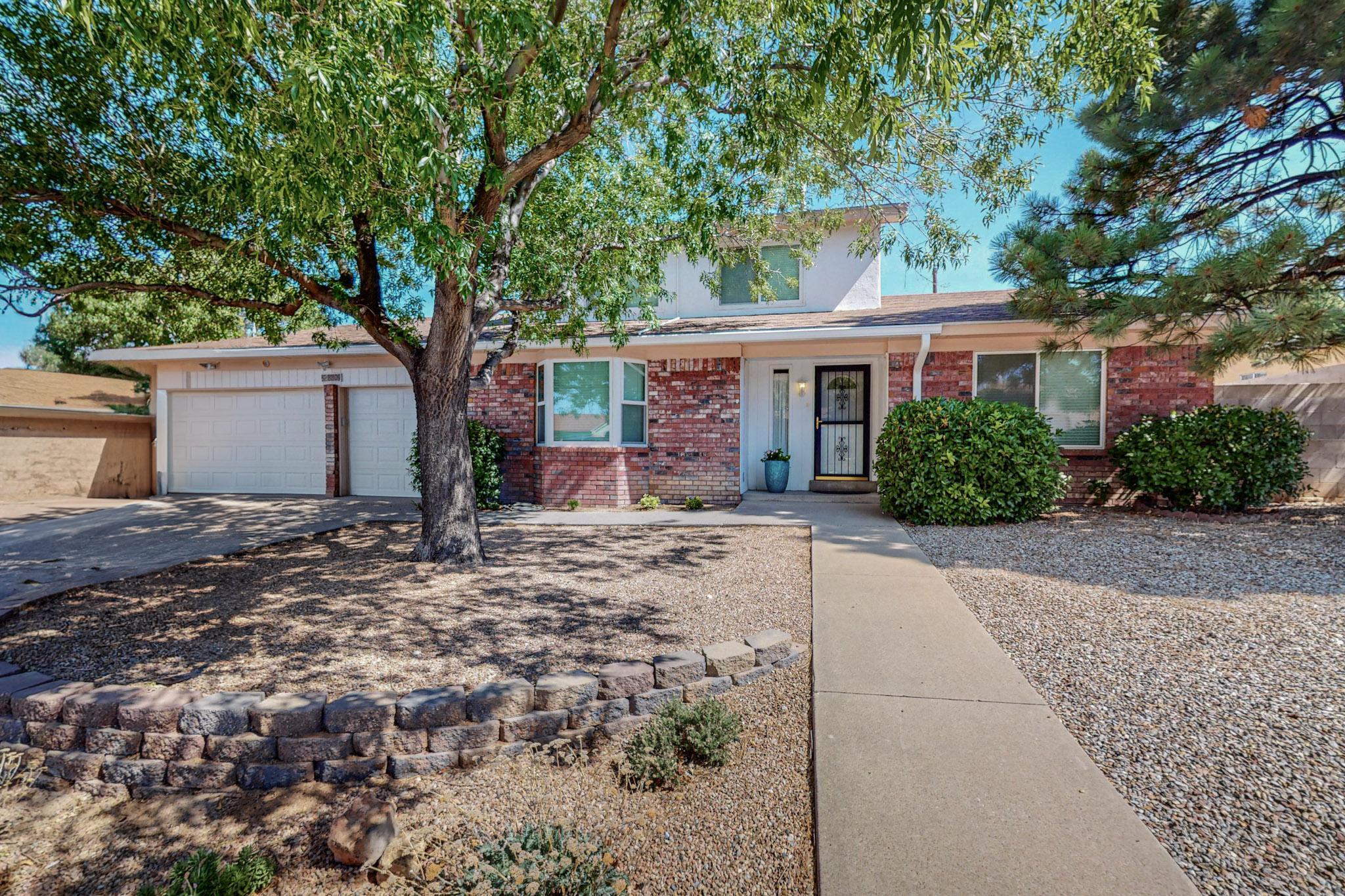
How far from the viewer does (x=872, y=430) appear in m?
10.6

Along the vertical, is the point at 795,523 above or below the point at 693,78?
below

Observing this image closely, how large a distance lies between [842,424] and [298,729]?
9430mm

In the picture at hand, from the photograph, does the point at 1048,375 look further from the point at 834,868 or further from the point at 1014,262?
the point at 834,868

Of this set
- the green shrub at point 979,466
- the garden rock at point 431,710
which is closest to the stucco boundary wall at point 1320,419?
the green shrub at point 979,466

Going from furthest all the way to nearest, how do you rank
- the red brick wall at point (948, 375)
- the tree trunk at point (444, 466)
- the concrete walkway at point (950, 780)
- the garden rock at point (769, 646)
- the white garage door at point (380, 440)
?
the white garage door at point (380, 440)
the red brick wall at point (948, 375)
the tree trunk at point (444, 466)
the garden rock at point (769, 646)
the concrete walkway at point (950, 780)

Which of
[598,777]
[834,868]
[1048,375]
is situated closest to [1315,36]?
[1048,375]

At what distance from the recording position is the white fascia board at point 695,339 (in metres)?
8.81

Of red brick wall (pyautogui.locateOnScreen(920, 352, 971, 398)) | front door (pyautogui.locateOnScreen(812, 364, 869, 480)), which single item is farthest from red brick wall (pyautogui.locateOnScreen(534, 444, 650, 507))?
red brick wall (pyautogui.locateOnScreen(920, 352, 971, 398))

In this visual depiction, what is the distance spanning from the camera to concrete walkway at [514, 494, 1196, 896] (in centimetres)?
189

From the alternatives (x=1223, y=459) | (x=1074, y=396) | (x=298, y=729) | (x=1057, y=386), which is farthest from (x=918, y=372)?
(x=298, y=729)

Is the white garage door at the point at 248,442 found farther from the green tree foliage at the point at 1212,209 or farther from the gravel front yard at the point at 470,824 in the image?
the green tree foliage at the point at 1212,209

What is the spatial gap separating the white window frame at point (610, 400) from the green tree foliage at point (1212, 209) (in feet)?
18.2

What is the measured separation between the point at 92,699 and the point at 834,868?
370 centimetres

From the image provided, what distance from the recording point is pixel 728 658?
11.1 feet
